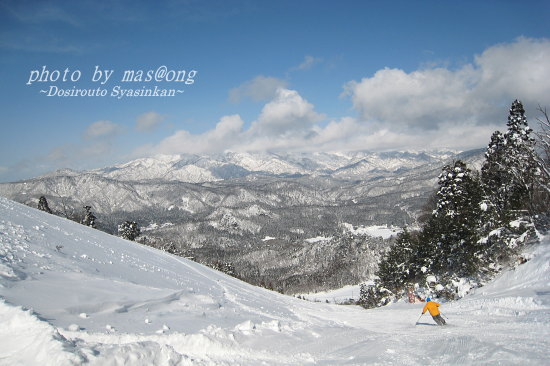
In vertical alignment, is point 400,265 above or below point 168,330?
below

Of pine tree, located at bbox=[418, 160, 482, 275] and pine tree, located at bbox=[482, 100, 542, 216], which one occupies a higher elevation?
pine tree, located at bbox=[482, 100, 542, 216]

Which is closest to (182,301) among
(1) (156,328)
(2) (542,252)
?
(1) (156,328)

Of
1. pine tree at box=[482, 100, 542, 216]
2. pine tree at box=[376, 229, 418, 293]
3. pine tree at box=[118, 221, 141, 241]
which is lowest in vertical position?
pine tree at box=[376, 229, 418, 293]

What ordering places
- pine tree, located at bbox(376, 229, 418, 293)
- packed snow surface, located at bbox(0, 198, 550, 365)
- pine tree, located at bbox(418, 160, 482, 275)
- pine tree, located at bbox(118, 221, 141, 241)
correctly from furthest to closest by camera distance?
1. pine tree, located at bbox(118, 221, 141, 241)
2. pine tree, located at bbox(376, 229, 418, 293)
3. pine tree, located at bbox(418, 160, 482, 275)
4. packed snow surface, located at bbox(0, 198, 550, 365)

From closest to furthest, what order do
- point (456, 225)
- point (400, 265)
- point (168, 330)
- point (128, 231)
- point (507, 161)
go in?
1. point (168, 330)
2. point (456, 225)
3. point (507, 161)
4. point (400, 265)
5. point (128, 231)

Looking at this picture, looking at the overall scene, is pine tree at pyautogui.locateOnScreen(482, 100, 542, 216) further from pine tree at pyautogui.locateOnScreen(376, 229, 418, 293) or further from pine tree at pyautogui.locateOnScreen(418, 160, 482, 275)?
pine tree at pyautogui.locateOnScreen(376, 229, 418, 293)

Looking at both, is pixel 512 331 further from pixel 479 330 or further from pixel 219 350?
pixel 219 350

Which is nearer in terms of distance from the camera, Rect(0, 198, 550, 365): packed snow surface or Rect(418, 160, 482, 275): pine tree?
Rect(0, 198, 550, 365): packed snow surface

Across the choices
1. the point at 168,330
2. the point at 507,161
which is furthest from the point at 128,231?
the point at 168,330

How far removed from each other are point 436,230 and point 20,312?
35.5 metres

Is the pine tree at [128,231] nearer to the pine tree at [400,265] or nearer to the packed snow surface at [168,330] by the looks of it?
the pine tree at [400,265]

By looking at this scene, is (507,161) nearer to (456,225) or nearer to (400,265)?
(456,225)

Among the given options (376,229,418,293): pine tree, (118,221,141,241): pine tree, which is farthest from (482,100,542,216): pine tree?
(118,221,141,241): pine tree

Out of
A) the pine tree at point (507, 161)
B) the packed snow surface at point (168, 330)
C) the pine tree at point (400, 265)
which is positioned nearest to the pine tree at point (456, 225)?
the pine tree at point (507, 161)
